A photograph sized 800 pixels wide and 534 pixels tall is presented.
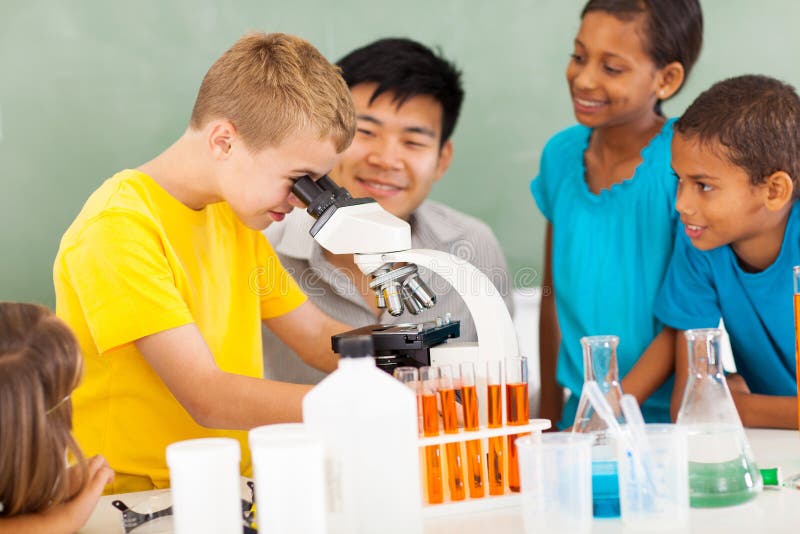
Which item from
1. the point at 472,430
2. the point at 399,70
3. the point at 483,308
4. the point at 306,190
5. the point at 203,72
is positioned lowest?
the point at 472,430

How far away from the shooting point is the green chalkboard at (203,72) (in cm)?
230

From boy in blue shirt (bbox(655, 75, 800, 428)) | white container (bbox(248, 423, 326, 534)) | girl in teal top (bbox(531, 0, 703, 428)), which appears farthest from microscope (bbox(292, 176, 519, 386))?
girl in teal top (bbox(531, 0, 703, 428))

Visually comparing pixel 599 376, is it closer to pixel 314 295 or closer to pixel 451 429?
pixel 451 429

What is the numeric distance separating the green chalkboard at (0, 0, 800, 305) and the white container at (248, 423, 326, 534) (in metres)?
1.65

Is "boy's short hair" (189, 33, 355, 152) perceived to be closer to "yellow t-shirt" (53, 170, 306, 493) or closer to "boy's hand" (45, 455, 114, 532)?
"yellow t-shirt" (53, 170, 306, 493)

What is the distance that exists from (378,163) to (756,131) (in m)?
0.85

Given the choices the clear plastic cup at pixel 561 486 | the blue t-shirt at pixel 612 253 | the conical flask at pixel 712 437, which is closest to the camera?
the clear plastic cup at pixel 561 486

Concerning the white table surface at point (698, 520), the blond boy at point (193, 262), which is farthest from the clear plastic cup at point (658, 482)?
the blond boy at point (193, 262)

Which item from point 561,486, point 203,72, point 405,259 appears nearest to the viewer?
point 561,486

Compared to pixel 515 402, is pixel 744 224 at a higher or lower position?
higher

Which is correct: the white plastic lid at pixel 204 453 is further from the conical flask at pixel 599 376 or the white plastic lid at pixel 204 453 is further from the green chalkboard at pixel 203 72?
the green chalkboard at pixel 203 72

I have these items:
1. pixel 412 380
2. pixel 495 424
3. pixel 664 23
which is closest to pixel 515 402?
pixel 495 424

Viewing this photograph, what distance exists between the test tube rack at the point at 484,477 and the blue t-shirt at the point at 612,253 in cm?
99

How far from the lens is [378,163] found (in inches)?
87.0
